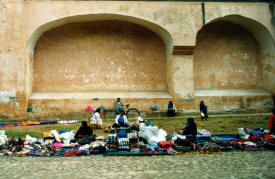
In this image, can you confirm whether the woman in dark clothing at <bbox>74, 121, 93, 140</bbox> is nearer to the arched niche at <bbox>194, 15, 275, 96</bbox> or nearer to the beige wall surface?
the beige wall surface

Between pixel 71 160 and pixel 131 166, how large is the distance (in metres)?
1.39

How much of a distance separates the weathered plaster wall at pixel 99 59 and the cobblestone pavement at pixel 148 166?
299 inches

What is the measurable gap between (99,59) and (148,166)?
912 cm

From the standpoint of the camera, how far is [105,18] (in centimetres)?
1190

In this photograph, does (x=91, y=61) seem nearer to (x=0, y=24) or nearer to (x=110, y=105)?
(x=110, y=105)

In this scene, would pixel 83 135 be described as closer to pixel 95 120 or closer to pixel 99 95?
pixel 95 120

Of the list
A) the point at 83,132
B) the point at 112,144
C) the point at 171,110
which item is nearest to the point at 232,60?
the point at 171,110

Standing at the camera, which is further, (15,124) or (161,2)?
(161,2)

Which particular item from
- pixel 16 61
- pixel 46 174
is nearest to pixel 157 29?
pixel 16 61

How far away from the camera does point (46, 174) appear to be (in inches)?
153

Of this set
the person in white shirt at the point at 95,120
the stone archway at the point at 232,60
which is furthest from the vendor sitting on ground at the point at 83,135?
the stone archway at the point at 232,60

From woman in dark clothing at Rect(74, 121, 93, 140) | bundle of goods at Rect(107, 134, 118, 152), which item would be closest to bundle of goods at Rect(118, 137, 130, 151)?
bundle of goods at Rect(107, 134, 118, 152)

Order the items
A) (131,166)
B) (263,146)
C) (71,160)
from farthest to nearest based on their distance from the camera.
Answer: (263,146)
(71,160)
(131,166)

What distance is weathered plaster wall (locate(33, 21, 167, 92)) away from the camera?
12188 millimetres
